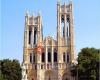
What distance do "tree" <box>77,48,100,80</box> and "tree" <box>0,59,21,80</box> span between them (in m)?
11.5

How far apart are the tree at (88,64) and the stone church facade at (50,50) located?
820 centimetres

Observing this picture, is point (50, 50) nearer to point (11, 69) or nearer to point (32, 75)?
point (32, 75)

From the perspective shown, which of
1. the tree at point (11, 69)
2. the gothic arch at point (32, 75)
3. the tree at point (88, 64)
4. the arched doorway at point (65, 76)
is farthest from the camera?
the gothic arch at point (32, 75)

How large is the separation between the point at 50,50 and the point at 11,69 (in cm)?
1340

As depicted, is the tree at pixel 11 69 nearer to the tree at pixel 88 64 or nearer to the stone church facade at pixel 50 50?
the stone church facade at pixel 50 50

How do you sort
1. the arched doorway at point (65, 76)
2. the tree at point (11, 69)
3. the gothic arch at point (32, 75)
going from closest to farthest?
the tree at point (11, 69)
the arched doorway at point (65, 76)
the gothic arch at point (32, 75)

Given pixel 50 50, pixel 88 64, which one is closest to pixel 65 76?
pixel 50 50

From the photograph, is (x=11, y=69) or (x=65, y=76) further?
(x=65, y=76)

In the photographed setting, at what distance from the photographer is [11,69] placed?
78438 mm

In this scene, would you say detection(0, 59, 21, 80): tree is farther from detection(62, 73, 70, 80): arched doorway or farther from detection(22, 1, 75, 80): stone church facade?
detection(62, 73, 70, 80): arched doorway

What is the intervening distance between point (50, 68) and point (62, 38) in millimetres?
6673

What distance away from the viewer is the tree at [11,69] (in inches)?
3013

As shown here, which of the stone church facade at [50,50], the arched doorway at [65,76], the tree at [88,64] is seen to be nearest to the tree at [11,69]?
the stone church facade at [50,50]

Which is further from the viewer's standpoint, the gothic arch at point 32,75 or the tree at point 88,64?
the gothic arch at point 32,75
